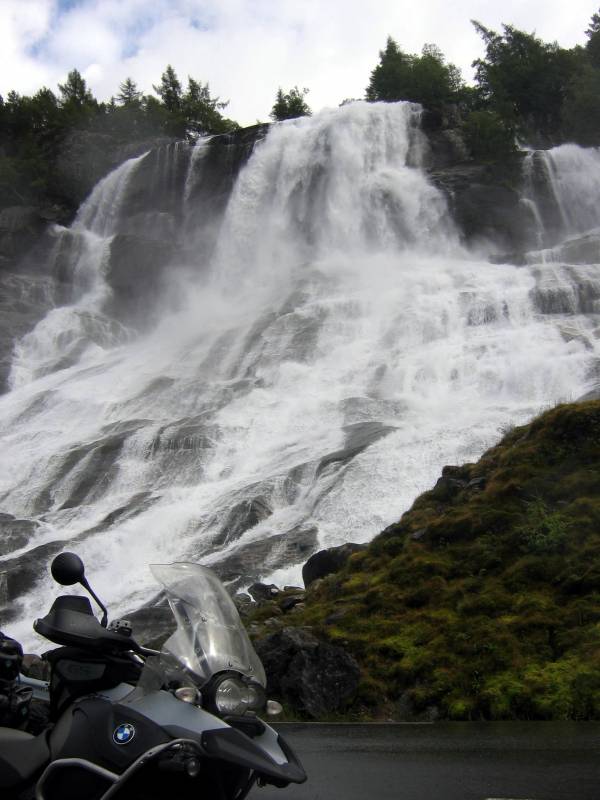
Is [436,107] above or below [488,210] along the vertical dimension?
above

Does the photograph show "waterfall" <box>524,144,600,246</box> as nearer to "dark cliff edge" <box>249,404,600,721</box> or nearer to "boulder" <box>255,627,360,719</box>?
"dark cliff edge" <box>249,404,600,721</box>

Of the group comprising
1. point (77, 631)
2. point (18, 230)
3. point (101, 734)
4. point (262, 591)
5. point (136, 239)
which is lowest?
point (262, 591)

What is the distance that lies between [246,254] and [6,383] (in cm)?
1669

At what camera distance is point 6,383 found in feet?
130

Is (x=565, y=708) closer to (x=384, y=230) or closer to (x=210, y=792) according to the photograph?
(x=210, y=792)

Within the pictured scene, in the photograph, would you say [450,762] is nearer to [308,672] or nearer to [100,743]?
[100,743]

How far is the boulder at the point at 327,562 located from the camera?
50.5ft

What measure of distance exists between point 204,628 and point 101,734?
67cm

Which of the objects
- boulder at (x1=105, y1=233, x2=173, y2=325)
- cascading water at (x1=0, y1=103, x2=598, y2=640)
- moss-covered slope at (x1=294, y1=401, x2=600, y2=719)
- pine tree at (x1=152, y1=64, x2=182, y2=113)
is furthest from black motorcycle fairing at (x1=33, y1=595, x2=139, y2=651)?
pine tree at (x1=152, y1=64, x2=182, y2=113)

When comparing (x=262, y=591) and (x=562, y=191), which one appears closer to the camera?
(x=262, y=591)

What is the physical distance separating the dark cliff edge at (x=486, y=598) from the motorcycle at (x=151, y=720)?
192 inches

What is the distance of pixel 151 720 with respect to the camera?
3650 millimetres

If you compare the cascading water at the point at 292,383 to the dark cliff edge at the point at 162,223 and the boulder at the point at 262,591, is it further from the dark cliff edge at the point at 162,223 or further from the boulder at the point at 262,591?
the boulder at the point at 262,591

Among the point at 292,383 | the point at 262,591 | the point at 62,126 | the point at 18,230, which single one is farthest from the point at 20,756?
the point at 62,126
